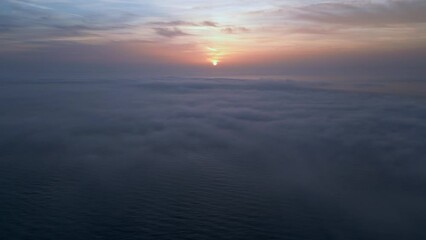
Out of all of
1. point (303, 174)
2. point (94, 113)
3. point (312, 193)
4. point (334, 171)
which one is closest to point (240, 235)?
point (312, 193)

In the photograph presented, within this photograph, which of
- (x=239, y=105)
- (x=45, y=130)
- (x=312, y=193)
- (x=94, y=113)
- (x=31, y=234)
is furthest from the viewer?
(x=239, y=105)

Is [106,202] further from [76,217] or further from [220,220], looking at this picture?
[220,220]

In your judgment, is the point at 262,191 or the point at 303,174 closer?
the point at 262,191

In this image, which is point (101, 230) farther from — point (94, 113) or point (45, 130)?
point (94, 113)

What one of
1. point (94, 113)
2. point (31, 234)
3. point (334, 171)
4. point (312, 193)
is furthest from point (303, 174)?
point (94, 113)

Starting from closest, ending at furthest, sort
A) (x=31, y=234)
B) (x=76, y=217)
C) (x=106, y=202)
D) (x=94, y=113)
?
1. (x=31, y=234)
2. (x=76, y=217)
3. (x=106, y=202)
4. (x=94, y=113)

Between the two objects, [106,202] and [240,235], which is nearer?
[240,235]
